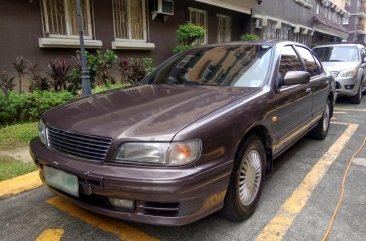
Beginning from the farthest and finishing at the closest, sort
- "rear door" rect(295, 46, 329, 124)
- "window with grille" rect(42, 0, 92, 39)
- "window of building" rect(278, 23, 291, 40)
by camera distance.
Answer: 1. "window of building" rect(278, 23, 291, 40)
2. "window with grille" rect(42, 0, 92, 39)
3. "rear door" rect(295, 46, 329, 124)

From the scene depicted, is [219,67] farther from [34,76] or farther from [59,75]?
[34,76]

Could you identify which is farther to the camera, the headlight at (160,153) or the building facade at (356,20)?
the building facade at (356,20)

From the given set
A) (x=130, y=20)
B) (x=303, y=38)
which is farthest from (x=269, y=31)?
(x=130, y=20)

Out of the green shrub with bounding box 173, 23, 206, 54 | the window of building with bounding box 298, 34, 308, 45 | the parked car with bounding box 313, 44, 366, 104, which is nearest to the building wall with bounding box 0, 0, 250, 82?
the green shrub with bounding box 173, 23, 206, 54

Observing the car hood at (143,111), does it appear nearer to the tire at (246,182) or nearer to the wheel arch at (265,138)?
the wheel arch at (265,138)

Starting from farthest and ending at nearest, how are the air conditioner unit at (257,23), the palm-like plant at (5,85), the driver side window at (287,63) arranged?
the air conditioner unit at (257,23), the palm-like plant at (5,85), the driver side window at (287,63)

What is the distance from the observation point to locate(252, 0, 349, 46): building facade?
51.5 feet

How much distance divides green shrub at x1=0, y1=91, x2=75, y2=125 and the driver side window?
3.62 metres

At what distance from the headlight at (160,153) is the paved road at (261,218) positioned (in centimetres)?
74

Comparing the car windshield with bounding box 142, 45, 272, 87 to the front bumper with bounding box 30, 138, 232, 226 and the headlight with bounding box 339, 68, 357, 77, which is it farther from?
the headlight with bounding box 339, 68, 357, 77

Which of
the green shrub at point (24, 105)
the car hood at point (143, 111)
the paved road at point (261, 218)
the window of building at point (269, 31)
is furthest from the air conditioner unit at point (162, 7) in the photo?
the window of building at point (269, 31)

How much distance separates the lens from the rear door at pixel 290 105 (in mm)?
3459

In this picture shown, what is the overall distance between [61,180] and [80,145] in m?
0.31

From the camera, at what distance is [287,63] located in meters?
3.87
